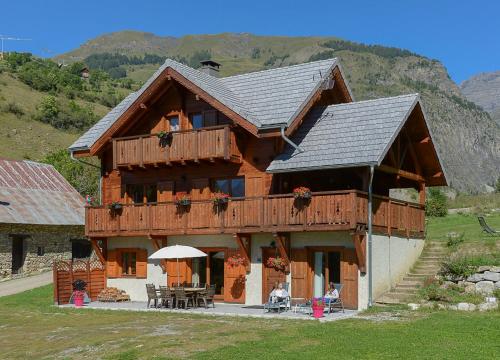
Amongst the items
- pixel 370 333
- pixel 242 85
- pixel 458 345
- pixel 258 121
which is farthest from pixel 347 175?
pixel 458 345

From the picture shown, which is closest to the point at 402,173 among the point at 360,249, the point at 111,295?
the point at 360,249

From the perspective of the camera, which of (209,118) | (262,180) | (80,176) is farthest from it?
(80,176)

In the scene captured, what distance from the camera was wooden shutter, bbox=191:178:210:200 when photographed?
27875mm

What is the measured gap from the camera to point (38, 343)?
1817cm

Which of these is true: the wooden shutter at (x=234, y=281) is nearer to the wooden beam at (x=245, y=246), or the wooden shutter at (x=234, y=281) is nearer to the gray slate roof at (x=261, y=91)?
the wooden beam at (x=245, y=246)

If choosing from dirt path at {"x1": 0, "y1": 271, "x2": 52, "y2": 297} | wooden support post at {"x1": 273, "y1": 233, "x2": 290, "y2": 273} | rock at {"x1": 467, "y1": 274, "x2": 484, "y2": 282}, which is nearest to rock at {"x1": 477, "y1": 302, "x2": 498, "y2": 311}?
rock at {"x1": 467, "y1": 274, "x2": 484, "y2": 282}

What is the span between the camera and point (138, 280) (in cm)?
2923

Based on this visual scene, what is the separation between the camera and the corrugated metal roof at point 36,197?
38.4 m

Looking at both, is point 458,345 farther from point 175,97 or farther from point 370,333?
point 175,97

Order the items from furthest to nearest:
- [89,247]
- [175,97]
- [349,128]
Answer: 1. [89,247]
2. [175,97]
3. [349,128]

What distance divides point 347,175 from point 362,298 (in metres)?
5.35

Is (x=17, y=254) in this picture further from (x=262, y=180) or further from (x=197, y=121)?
(x=262, y=180)

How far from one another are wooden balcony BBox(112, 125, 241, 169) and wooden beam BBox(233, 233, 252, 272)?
113 inches

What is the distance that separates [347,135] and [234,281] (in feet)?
22.6
